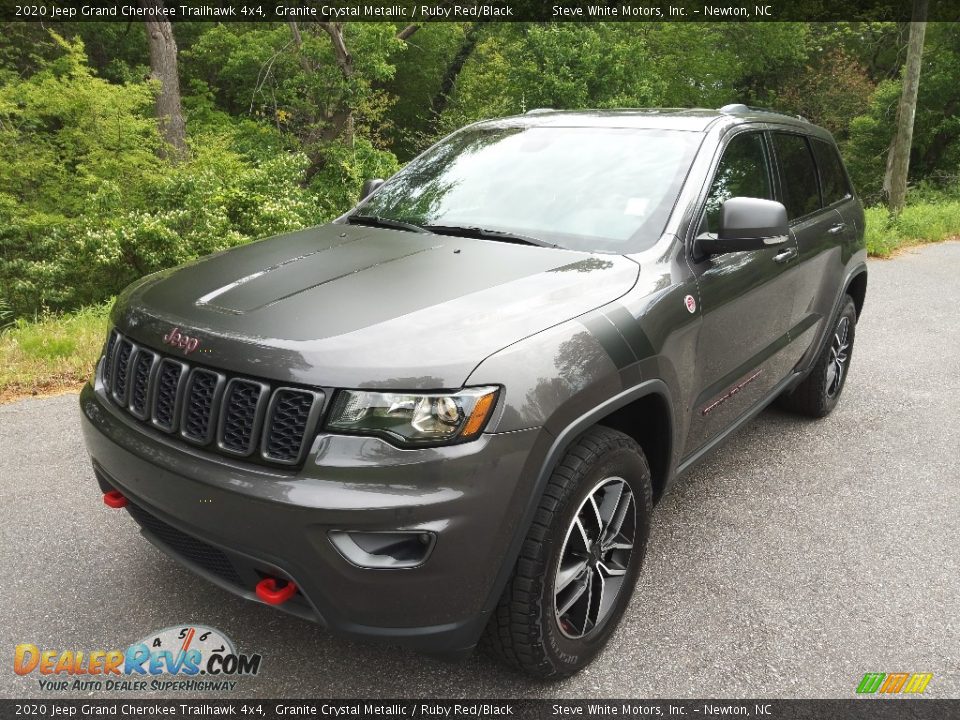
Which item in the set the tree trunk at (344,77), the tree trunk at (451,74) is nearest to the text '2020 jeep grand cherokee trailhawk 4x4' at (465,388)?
the tree trunk at (344,77)

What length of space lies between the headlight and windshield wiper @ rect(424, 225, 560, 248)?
1142mm

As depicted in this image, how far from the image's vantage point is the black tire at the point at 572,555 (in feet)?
7.27

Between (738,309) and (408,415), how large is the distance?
5.80 ft

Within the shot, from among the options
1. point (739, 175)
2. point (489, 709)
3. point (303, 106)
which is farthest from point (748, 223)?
point (303, 106)

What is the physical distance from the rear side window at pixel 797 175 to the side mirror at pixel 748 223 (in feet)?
3.47

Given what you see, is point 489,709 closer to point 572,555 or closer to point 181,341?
point 572,555

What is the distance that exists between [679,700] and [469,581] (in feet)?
2.94

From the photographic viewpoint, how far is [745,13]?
96.4 ft

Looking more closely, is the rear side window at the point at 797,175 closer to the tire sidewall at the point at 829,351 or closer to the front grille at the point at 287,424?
the tire sidewall at the point at 829,351

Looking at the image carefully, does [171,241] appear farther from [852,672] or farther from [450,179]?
[852,672]

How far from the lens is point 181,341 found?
2.26 metres

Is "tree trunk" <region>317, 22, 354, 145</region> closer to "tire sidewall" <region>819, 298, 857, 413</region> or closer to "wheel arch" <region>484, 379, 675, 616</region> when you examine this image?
"tire sidewall" <region>819, 298, 857, 413</region>

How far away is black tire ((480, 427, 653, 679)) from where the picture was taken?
2.21 m

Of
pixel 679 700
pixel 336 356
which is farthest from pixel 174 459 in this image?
pixel 679 700
